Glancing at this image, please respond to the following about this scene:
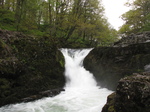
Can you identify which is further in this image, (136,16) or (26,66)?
(136,16)

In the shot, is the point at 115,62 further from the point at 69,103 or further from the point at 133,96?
the point at 133,96

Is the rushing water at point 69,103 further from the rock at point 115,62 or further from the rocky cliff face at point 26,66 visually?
the rock at point 115,62

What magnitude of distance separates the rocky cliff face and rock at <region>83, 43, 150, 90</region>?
289 cm

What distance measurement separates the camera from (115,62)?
7.62m

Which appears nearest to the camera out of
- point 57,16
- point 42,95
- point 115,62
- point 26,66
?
point 42,95

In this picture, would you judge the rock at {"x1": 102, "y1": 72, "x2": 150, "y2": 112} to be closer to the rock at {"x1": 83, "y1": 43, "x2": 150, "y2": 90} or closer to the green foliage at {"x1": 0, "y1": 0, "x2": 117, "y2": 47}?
the rock at {"x1": 83, "y1": 43, "x2": 150, "y2": 90}

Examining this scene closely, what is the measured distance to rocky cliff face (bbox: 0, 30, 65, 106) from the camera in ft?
17.6

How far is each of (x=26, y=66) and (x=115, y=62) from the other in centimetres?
581

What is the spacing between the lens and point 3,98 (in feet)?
16.5

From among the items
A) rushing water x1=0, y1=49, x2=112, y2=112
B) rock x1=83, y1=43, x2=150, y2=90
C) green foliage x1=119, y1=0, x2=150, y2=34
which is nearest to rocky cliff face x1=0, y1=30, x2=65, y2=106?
rushing water x1=0, y1=49, x2=112, y2=112

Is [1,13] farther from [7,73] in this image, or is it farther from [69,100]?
[69,100]

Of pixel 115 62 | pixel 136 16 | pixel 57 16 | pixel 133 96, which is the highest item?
pixel 136 16

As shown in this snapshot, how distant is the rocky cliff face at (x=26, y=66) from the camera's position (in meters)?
5.38

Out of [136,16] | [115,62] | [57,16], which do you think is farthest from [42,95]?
[136,16]
